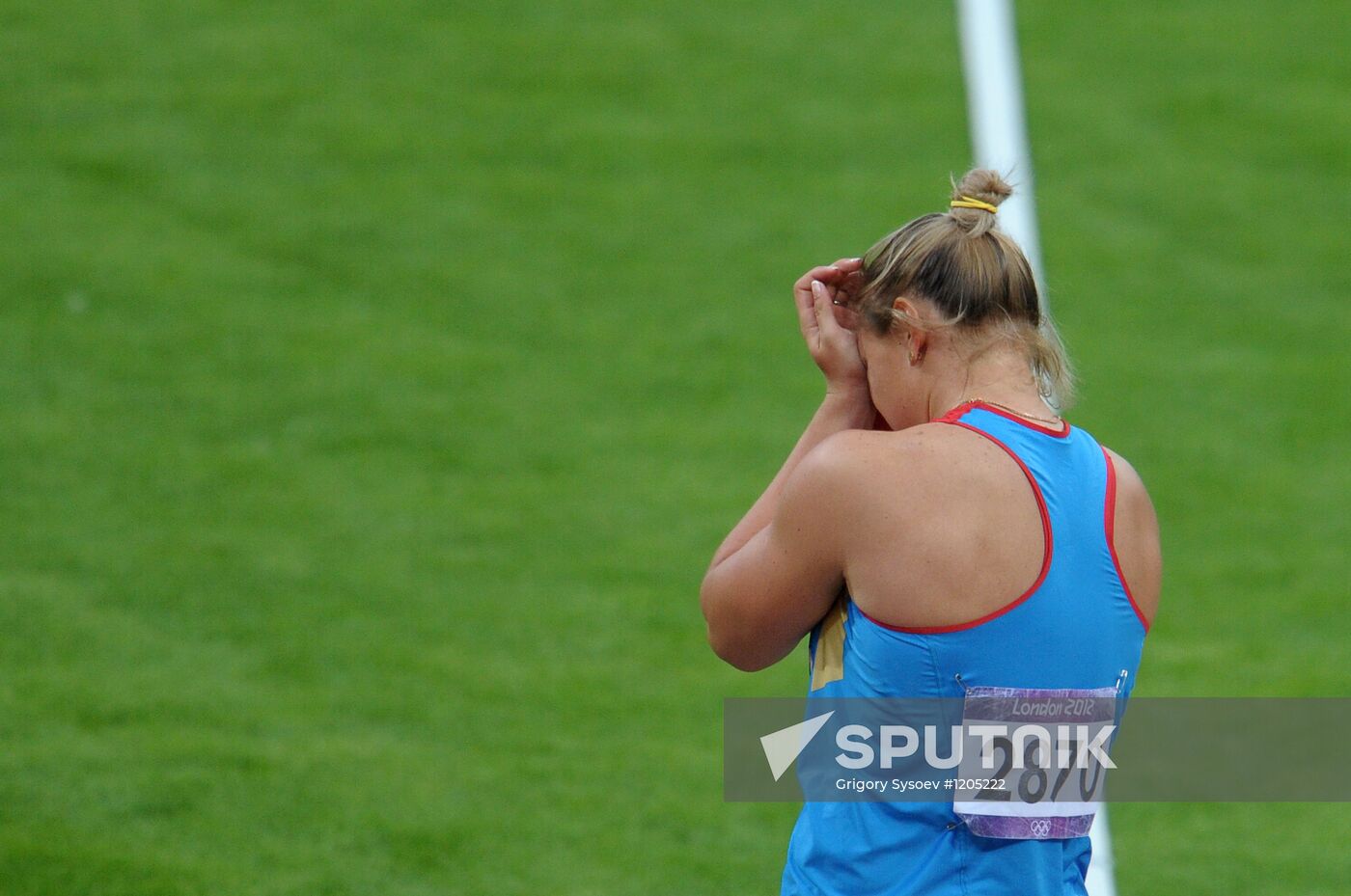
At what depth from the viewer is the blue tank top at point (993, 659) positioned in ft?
7.41

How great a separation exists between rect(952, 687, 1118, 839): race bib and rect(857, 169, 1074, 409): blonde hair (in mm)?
507

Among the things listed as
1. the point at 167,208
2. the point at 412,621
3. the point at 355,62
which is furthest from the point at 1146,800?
the point at 355,62

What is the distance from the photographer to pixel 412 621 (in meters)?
5.91

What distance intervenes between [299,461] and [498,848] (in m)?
2.71

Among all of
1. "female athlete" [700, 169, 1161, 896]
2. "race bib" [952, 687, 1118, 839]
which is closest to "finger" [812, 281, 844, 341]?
"female athlete" [700, 169, 1161, 896]

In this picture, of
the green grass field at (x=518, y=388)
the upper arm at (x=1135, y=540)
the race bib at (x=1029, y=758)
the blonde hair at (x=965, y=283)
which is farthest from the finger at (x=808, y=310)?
the green grass field at (x=518, y=388)

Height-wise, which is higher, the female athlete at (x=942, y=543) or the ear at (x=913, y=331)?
the ear at (x=913, y=331)

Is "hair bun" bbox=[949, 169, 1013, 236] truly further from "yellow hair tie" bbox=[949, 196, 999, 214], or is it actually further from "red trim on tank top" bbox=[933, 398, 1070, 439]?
"red trim on tank top" bbox=[933, 398, 1070, 439]

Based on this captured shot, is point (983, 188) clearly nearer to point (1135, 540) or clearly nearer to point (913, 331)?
point (913, 331)

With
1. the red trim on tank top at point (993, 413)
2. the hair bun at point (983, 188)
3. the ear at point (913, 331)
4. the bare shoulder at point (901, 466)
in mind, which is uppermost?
the hair bun at point (983, 188)

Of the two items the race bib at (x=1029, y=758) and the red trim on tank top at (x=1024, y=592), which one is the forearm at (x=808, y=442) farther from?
the race bib at (x=1029, y=758)

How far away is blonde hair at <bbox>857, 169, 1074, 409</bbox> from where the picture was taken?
241 cm

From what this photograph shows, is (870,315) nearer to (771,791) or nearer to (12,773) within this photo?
(771,791)

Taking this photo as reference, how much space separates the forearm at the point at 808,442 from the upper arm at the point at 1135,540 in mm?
402
